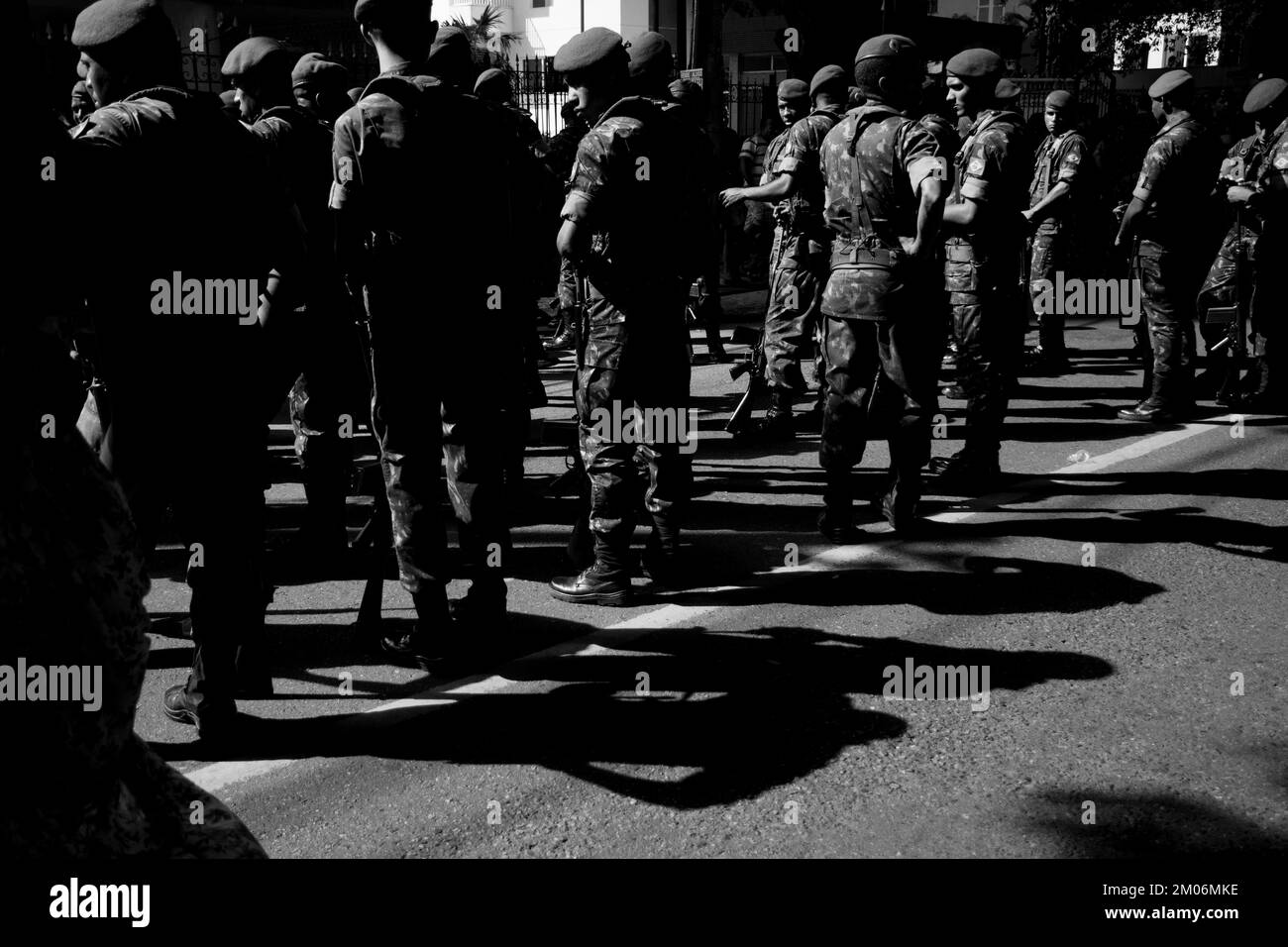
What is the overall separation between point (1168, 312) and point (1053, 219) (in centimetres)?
291

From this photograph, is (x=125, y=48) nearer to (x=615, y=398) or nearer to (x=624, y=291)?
(x=624, y=291)

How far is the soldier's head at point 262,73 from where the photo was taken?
6.02 m

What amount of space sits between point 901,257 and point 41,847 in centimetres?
503

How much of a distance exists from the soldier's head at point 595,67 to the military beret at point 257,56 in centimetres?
164

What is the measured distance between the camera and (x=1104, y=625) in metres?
5.03

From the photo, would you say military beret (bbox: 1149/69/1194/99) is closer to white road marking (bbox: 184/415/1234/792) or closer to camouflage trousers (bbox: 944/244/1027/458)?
camouflage trousers (bbox: 944/244/1027/458)

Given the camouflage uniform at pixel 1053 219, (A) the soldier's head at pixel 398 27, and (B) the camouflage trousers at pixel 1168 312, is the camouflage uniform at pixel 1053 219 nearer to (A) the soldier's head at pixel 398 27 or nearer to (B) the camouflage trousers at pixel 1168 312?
(B) the camouflage trousers at pixel 1168 312

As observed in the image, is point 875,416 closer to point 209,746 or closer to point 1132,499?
point 1132,499

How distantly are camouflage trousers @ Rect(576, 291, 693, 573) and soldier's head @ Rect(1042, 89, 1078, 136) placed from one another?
747cm

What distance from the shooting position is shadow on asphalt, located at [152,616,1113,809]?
384cm

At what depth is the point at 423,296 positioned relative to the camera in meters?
4.40

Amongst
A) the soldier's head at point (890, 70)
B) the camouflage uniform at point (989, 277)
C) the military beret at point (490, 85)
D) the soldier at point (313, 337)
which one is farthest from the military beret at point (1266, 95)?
the soldier at point (313, 337)

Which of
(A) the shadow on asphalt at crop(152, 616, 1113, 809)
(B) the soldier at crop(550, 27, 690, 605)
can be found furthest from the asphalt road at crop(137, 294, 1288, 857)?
(B) the soldier at crop(550, 27, 690, 605)
